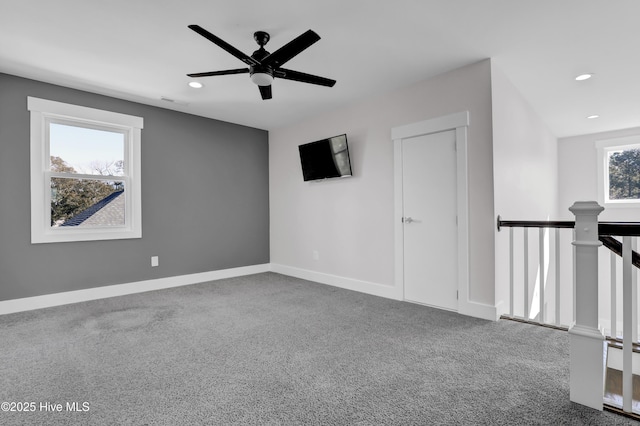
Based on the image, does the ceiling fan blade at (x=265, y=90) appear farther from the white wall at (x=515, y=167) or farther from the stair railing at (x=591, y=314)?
the stair railing at (x=591, y=314)

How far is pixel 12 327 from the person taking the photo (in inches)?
111

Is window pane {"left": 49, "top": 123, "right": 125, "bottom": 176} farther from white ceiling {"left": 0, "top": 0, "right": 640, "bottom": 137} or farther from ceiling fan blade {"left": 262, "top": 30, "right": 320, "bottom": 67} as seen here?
ceiling fan blade {"left": 262, "top": 30, "right": 320, "bottom": 67}

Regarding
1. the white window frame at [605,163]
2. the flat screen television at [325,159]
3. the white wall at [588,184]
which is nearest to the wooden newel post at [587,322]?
the flat screen television at [325,159]

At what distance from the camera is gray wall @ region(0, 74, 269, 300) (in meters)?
3.28

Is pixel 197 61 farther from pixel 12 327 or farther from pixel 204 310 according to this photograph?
pixel 12 327

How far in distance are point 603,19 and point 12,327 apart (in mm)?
5471

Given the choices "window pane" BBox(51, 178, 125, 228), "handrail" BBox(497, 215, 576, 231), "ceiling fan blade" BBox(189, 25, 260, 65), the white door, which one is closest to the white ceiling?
"ceiling fan blade" BBox(189, 25, 260, 65)

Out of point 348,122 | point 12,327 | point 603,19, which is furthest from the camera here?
point 348,122

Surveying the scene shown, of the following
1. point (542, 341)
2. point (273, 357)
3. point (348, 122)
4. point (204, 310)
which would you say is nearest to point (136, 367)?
point (273, 357)

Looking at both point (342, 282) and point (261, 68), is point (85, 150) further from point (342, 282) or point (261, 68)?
point (342, 282)

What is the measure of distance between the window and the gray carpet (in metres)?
1.01

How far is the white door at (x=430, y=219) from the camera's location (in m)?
3.23

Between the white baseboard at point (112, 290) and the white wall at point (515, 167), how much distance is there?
3.66 meters

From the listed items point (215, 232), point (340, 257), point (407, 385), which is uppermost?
point (215, 232)
